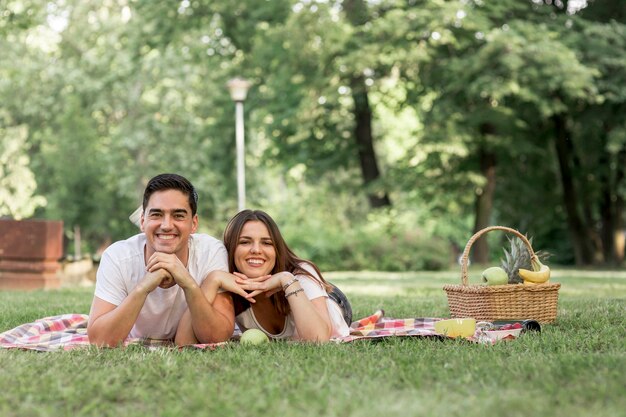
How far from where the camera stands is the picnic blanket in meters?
5.62

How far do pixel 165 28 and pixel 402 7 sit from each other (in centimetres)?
677

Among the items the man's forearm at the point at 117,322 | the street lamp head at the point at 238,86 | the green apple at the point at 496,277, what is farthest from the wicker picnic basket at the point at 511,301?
the street lamp head at the point at 238,86

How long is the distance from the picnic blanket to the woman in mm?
166

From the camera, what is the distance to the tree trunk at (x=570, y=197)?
77.3 ft

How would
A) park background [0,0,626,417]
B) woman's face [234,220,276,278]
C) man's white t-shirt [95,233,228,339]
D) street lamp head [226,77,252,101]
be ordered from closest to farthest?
park background [0,0,626,417] → man's white t-shirt [95,233,228,339] → woman's face [234,220,276,278] → street lamp head [226,77,252,101]

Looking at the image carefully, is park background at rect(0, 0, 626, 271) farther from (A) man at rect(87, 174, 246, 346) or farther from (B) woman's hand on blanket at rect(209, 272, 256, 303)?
(B) woman's hand on blanket at rect(209, 272, 256, 303)

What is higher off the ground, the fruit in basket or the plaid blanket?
the fruit in basket

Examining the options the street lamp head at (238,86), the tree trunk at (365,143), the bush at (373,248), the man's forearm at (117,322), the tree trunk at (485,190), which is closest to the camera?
the man's forearm at (117,322)

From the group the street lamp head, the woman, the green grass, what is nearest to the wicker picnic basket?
the green grass

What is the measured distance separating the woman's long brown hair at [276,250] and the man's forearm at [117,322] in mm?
828

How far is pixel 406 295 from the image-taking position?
443 inches

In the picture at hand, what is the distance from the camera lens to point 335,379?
14.0 feet

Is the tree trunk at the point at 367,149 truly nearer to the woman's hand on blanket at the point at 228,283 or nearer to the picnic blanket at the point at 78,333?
the picnic blanket at the point at 78,333

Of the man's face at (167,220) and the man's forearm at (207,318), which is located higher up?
the man's face at (167,220)
